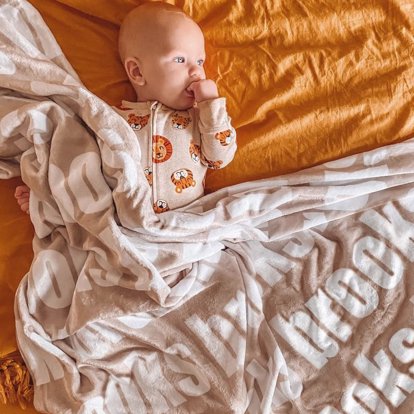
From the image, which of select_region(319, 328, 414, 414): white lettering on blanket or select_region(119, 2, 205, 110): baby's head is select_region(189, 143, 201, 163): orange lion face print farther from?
select_region(319, 328, 414, 414): white lettering on blanket

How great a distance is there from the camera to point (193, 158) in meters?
1.28

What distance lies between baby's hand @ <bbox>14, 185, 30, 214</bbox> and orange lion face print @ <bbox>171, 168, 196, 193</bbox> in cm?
30

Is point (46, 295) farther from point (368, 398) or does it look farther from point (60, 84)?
point (368, 398)

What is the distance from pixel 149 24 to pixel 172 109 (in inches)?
7.0

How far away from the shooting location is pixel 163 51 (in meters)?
1.26

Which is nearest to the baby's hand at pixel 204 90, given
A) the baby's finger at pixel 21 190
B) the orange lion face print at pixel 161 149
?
the orange lion face print at pixel 161 149

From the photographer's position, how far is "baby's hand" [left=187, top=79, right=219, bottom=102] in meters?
1.26

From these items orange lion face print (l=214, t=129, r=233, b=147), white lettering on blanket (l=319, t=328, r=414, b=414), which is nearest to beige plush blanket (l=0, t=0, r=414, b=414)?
white lettering on blanket (l=319, t=328, r=414, b=414)

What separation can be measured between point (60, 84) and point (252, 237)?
503 mm

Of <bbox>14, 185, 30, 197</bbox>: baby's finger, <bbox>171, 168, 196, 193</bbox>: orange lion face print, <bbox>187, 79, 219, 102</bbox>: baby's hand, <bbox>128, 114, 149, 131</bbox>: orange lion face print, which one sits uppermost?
<bbox>187, 79, 219, 102</bbox>: baby's hand

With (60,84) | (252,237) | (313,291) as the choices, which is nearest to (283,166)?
(252,237)

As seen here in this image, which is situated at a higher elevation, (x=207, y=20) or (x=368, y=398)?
(x=207, y=20)

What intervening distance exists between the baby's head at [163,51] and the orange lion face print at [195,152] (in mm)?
93

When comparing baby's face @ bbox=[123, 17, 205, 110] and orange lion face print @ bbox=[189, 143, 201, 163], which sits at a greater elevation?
baby's face @ bbox=[123, 17, 205, 110]
